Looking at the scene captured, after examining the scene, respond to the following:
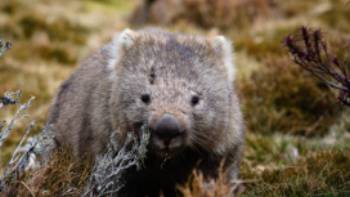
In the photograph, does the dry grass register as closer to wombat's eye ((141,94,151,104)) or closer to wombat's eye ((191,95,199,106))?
wombat's eye ((141,94,151,104))

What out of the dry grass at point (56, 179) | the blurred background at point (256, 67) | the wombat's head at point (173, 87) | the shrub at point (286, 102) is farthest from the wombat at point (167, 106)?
the shrub at point (286, 102)

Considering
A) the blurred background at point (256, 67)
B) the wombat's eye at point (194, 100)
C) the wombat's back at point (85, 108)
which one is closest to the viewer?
the wombat's eye at point (194, 100)

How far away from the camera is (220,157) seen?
4480 mm

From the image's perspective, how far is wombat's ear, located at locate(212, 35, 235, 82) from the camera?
4.83 meters

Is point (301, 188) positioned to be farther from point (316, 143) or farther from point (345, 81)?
point (316, 143)

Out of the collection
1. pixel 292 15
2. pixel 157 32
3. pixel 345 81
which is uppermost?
pixel 292 15

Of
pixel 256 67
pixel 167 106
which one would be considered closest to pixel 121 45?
pixel 167 106

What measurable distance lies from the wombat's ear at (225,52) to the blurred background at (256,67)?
365mm

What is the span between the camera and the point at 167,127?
375cm

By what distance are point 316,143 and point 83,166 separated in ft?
8.40

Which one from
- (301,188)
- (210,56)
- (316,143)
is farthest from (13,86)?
(301,188)

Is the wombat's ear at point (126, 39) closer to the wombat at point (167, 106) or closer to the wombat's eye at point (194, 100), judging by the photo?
the wombat at point (167, 106)

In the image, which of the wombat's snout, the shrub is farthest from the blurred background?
the wombat's snout

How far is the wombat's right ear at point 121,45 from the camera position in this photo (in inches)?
186
